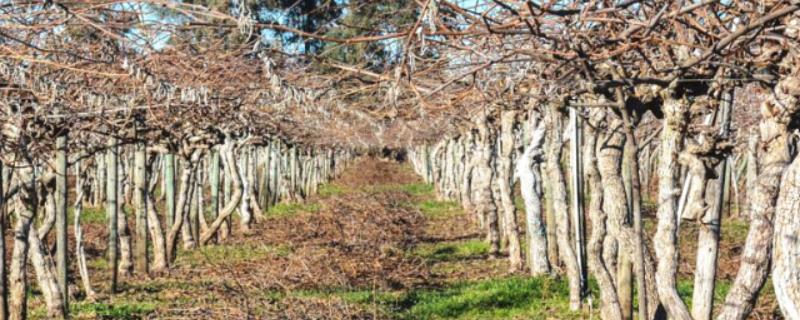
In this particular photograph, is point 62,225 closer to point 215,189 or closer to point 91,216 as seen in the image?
point 215,189

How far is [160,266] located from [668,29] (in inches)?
446

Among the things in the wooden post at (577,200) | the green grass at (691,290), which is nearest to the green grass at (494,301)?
the wooden post at (577,200)

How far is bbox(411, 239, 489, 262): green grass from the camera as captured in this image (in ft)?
55.0

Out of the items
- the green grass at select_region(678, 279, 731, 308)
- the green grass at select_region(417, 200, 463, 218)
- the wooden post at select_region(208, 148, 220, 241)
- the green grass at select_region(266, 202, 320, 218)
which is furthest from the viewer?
the green grass at select_region(417, 200, 463, 218)

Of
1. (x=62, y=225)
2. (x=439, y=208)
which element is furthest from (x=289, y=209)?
(x=62, y=225)

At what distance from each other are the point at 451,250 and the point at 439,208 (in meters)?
11.9

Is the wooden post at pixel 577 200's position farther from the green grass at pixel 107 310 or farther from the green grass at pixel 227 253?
the green grass at pixel 227 253

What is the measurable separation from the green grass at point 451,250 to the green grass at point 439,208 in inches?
311

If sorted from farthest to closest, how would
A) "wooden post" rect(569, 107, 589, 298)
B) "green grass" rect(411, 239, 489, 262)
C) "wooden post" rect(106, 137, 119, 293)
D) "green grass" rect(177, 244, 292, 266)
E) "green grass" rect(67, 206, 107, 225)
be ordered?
"green grass" rect(67, 206, 107, 225)
"green grass" rect(411, 239, 489, 262)
"green grass" rect(177, 244, 292, 266)
"wooden post" rect(106, 137, 119, 293)
"wooden post" rect(569, 107, 589, 298)

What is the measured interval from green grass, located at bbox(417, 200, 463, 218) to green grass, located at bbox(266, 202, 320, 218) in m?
2.93

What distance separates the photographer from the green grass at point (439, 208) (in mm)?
27500

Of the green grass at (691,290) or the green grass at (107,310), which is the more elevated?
the green grass at (691,290)

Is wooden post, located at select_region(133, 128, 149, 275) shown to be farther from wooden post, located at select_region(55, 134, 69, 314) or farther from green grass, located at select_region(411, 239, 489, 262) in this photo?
green grass, located at select_region(411, 239, 489, 262)

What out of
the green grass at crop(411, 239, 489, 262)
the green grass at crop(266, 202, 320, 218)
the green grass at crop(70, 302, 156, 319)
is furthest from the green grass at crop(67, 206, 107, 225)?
the green grass at crop(70, 302, 156, 319)
